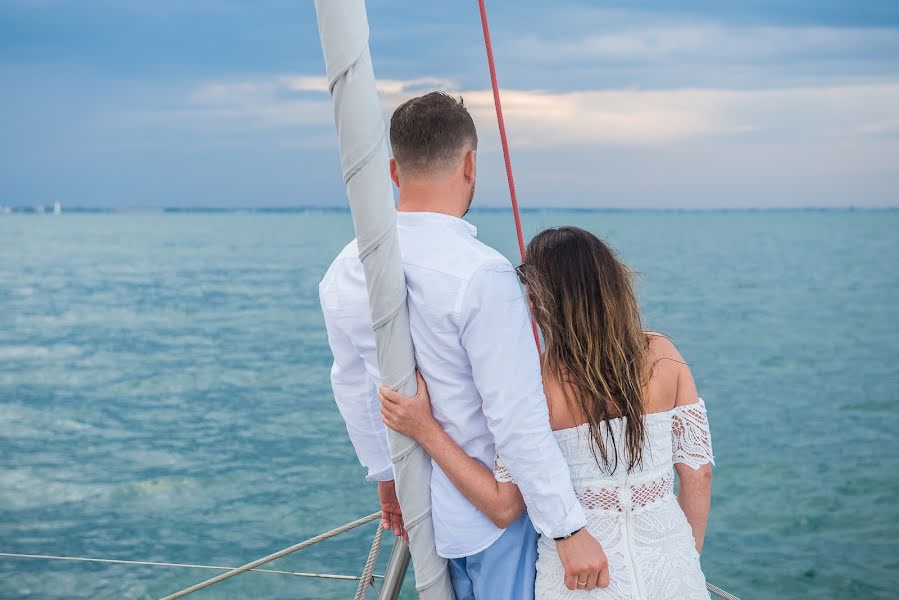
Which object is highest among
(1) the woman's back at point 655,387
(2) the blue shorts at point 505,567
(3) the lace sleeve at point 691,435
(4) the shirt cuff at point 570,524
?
(1) the woman's back at point 655,387

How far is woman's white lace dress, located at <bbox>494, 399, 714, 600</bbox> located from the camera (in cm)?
188

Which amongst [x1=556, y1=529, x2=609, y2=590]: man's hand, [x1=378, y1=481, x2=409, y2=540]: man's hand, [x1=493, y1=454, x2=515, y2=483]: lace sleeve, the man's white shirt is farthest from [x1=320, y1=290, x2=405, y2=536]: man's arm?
[x1=556, y1=529, x2=609, y2=590]: man's hand

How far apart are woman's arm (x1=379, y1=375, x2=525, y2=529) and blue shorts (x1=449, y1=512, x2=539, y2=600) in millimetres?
89

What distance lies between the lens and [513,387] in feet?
5.53

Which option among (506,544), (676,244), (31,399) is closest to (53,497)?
(31,399)

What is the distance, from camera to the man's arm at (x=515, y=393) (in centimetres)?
168

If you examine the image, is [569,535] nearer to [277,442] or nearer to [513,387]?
[513,387]

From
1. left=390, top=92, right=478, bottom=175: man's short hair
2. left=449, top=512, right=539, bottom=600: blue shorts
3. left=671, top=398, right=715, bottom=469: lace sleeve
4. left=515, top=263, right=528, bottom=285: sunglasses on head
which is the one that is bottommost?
left=449, top=512, right=539, bottom=600: blue shorts

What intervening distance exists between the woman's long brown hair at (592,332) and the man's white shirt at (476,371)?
0.52 ft

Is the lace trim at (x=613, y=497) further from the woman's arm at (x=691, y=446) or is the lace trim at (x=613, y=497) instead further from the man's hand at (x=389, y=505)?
the man's hand at (x=389, y=505)

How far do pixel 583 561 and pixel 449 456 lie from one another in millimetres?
335

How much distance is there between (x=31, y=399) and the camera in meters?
18.8

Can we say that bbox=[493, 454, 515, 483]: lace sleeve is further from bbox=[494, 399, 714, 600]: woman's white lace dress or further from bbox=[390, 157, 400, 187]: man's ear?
bbox=[390, 157, 400, 187]: man's ear

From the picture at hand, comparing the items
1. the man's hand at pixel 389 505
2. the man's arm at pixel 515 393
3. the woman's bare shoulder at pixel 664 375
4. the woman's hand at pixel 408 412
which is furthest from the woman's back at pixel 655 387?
the man's hand at pixel 389 505
